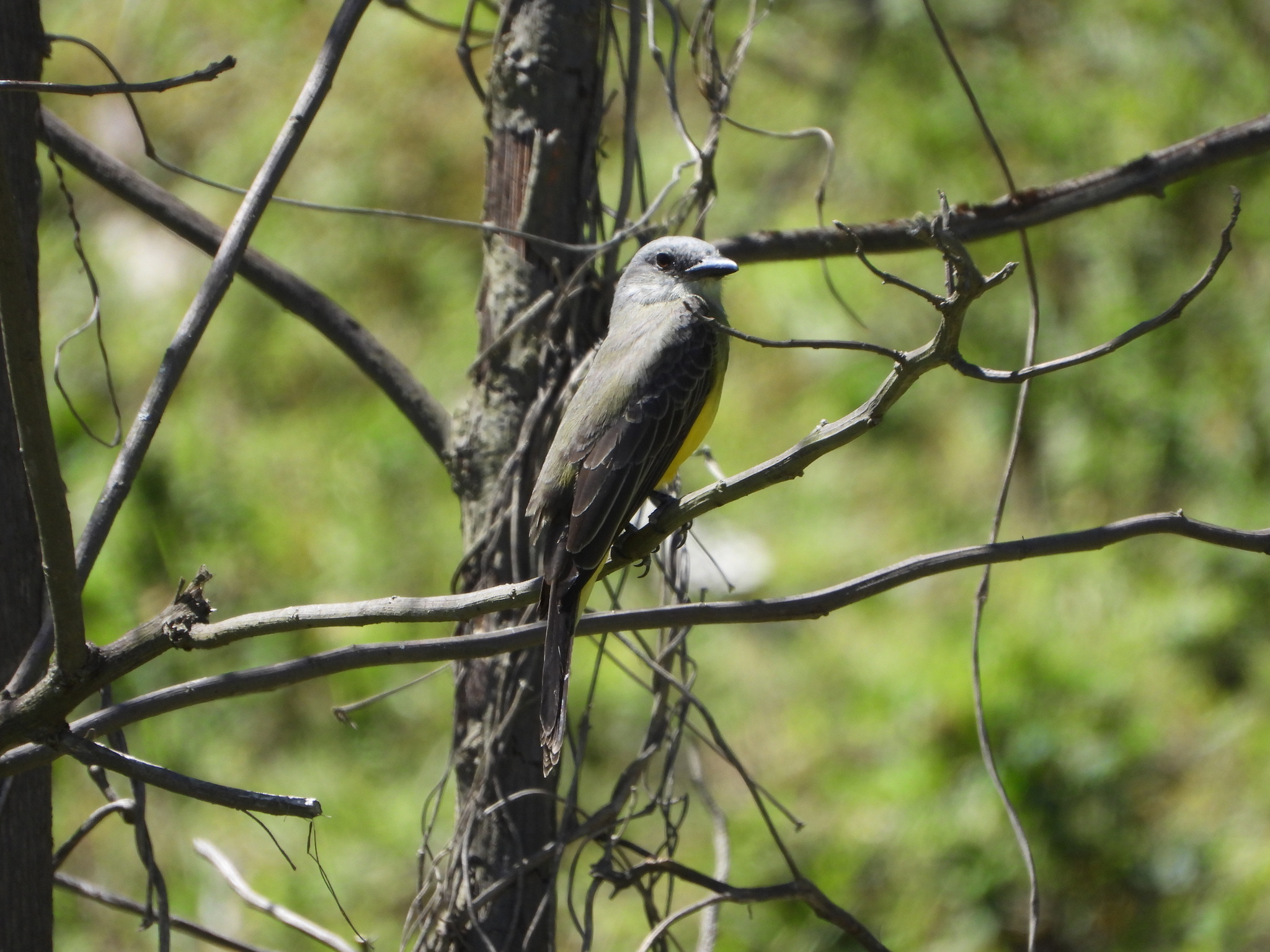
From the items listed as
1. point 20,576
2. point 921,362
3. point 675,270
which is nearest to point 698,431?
point 675,270

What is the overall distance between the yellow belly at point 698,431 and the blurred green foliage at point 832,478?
1816 millimetres

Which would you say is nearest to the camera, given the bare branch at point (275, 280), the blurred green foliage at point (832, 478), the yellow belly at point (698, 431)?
the bare branch at point (275, 280)

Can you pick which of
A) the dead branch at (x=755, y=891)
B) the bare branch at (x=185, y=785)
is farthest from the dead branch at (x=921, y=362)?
the dead branch at (x=755, y=891)

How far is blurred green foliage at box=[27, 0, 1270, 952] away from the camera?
4.98 meters

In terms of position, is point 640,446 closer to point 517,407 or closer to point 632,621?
point 517,407

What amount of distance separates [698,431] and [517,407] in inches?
22.3

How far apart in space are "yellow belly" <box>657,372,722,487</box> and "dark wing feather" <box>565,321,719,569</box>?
0.02m

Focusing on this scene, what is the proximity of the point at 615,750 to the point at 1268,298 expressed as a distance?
12.4ft

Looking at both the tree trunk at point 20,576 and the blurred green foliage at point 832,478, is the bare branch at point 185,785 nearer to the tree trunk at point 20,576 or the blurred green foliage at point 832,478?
the tree trunk at point 20,576

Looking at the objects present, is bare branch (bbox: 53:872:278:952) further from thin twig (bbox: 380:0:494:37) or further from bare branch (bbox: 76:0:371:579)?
thin twig (bbox: 380:0:494:37)

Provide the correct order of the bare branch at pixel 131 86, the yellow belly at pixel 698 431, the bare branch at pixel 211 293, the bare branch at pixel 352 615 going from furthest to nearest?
1. the yellow belly at pixel 698 431
2. the bare branch at pixel 211 293
3. the bare branch at pixel 352 615
4. the bare branch at pixel 131 86

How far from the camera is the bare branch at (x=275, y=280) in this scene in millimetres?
2986

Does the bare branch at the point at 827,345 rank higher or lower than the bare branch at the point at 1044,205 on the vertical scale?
lower

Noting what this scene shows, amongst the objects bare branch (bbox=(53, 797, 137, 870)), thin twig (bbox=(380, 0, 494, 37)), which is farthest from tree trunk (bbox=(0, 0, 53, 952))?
thin twig (bbox=(380, 0, 494, 37))
